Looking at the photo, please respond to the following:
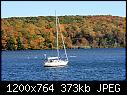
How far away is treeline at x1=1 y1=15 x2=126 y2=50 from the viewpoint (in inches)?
4183

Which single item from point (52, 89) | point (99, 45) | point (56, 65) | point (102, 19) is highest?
point (52, 89)

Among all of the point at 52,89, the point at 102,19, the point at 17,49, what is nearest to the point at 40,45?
the point at 17,49

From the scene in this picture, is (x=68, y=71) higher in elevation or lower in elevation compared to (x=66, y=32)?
higher

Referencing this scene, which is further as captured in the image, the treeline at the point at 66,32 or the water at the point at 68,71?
the treeline at the point at 66,32

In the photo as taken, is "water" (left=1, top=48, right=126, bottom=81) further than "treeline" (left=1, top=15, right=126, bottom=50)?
No

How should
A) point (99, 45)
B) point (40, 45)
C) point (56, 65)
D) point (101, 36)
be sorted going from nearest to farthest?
point (56, 65)
point (40, 45)
point (101, 36)
point (99, 45)

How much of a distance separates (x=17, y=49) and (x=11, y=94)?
9796 cm

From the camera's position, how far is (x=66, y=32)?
117 meters

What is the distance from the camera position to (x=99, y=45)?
13300 cm

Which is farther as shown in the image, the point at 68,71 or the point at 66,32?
the point at 66,32

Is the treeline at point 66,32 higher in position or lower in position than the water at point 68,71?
lower

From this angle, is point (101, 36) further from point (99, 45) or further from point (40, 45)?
point (40, 45)

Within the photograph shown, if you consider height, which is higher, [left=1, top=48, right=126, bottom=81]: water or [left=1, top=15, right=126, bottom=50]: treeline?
[left=1, top=48, right=126, bottom=81]: water

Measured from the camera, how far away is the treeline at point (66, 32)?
10625cm
